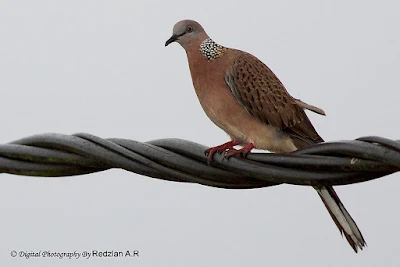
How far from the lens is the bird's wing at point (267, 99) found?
5.08 m

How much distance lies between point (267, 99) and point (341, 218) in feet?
3.36

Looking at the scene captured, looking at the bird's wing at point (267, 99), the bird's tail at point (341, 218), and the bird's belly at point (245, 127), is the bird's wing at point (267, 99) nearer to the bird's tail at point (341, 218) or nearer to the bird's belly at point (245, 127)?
the bird's belly at point (245, 127)

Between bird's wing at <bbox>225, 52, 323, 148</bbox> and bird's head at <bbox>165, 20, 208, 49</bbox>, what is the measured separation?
55 cm

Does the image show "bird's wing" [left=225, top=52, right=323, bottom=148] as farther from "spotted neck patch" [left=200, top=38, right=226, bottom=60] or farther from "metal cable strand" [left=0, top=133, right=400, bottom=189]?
"metal cable strand" [left=0, top=133, right=400, bottom=189]

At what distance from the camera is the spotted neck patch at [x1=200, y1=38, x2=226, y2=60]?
5.58 metres

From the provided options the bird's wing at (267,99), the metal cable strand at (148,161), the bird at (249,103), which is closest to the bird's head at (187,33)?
the bird at (249,103)

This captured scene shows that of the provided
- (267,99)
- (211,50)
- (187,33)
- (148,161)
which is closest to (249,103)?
(267,99)

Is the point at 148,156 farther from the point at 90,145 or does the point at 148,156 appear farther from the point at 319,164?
the point at 319,164

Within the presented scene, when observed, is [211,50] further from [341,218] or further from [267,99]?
[341,218]

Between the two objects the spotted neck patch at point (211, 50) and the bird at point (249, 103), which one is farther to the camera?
the spotted neck patch at point (211, 50)

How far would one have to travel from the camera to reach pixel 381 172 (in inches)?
125

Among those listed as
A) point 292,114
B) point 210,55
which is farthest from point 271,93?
point 210,55

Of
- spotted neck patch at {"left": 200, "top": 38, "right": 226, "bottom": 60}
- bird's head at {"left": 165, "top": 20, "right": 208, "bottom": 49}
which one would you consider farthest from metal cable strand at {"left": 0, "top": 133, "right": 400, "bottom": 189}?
bird's head at {"left": 165, "top": 20, "right": 208, "bottom": 49}

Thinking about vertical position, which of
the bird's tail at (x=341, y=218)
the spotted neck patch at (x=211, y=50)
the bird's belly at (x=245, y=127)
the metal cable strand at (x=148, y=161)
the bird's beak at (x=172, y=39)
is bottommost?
the bird's tail at (x=341, y=218)
